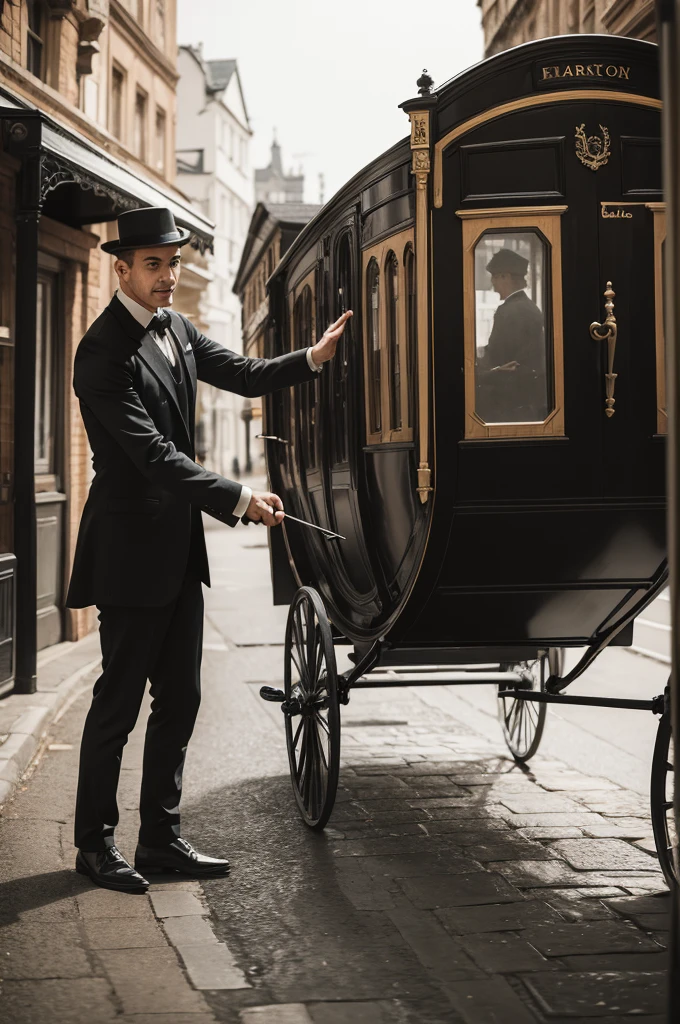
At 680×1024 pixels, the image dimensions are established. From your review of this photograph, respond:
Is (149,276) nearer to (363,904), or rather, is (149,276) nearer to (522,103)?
(522,103)

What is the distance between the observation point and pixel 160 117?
2047 cm

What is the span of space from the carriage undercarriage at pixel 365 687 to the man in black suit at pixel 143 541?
715mm

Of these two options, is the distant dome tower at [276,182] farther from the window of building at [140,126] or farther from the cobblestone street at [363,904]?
the cobblestone street at [363,904]

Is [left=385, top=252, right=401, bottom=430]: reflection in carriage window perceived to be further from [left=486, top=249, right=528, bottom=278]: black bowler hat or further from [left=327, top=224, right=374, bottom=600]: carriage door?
[left=486, top=249, right=528, bottom=278]: black bowler hat

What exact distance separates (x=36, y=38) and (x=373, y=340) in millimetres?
7725

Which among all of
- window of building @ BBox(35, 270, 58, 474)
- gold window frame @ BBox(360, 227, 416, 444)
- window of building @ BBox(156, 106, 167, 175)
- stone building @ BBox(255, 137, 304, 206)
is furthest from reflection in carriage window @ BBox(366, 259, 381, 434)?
stone building @ BBox(255, 137, 304, 206)

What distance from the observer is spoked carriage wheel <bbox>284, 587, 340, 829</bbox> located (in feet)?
18.3

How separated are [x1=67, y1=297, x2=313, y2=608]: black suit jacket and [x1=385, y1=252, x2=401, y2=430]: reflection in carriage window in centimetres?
91

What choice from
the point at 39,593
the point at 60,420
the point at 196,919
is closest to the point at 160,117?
the point at 60,420

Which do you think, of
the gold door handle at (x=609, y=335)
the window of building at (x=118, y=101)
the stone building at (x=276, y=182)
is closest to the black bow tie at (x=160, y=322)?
the gold door handle at (x=609, y=335)

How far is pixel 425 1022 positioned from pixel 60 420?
30.7 ft

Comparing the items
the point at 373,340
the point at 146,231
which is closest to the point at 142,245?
the point at 146,231

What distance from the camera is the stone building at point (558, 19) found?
14180 millimetres

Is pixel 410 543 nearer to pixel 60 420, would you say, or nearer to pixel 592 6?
pixel 60 420
